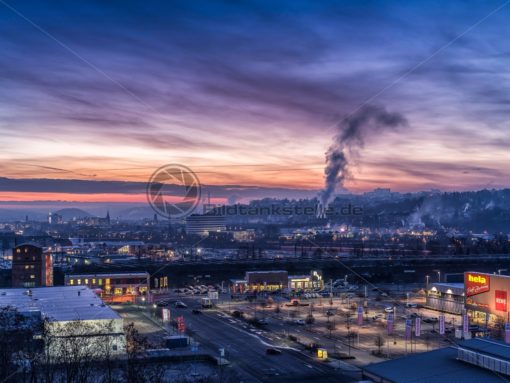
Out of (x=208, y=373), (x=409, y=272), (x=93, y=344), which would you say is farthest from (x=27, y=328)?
(x=409, y=272)

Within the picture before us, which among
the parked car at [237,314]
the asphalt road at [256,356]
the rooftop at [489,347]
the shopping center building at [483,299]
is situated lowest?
the parked car at [237,314]

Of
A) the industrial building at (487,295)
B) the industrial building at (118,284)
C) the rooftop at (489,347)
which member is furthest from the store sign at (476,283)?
the industrial building at (118,284)

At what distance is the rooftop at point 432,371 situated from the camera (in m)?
6.99

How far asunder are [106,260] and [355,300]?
50.5ft

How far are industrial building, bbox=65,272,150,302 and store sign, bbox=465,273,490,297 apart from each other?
984 centimetres

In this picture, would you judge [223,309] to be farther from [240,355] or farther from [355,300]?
[240,355]

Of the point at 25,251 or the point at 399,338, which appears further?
the point at 25,251

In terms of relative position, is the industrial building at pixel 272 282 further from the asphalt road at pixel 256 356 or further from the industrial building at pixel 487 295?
the industrial building at pixel 487 295

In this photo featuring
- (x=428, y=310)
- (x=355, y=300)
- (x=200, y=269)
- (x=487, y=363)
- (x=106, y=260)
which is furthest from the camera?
(x=106, y=260)

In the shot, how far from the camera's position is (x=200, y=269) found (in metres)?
24.5

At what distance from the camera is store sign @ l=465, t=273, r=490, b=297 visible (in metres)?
14.1

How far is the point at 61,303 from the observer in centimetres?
1268

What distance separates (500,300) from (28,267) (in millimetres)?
14710

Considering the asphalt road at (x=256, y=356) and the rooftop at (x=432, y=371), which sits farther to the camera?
the asphalt road at (x=256, y=356)
